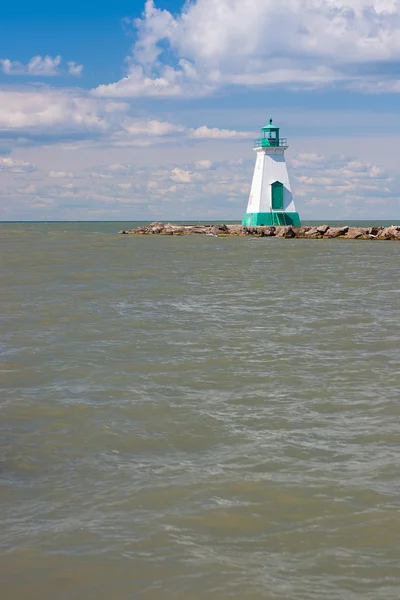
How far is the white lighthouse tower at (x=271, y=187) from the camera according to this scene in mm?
59062

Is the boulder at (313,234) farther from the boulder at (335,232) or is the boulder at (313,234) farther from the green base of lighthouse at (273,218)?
the green base of lighthouse at (273,218)

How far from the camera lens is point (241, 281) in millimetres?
24891

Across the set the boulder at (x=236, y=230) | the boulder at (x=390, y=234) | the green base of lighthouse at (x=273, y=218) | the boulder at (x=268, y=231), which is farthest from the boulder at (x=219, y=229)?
the boulder at (x=390, y=234)

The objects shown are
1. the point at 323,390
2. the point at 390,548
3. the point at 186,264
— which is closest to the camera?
the point at 390,548

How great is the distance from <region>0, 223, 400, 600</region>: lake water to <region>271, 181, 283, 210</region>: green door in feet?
146

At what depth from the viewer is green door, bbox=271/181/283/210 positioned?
195 ft

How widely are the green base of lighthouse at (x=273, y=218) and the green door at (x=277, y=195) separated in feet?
1.75

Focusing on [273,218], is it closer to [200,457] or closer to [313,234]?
[313,234]

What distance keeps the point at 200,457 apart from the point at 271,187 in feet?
176

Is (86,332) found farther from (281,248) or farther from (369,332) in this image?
(281,248)

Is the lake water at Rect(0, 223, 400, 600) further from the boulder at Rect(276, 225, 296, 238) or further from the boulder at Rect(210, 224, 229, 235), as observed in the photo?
the boulder at Rect(210, 224, 229, 235)

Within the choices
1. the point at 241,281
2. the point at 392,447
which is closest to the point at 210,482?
the point at 392,447

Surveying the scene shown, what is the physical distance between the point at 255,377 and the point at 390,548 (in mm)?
5111

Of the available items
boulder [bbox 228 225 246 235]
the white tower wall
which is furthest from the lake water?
boulder [bbox 228 225 246 235]
